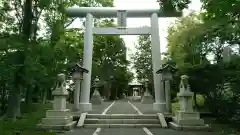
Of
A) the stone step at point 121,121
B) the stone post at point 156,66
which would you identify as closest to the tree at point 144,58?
the stone post at point 156,66

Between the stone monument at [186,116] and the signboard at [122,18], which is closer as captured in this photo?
the stone monument at [186,116]

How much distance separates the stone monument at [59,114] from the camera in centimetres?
1025

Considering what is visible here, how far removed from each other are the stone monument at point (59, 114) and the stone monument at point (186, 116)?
4.28 m

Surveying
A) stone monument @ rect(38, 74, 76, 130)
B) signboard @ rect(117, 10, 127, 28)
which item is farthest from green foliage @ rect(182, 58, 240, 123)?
stone monument @ rect(38, 74, 76, 130)

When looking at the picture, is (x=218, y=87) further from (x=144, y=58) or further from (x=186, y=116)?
(x=144, y=58)

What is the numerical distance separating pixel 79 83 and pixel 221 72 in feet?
24.8

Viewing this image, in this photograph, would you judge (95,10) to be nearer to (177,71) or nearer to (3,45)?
(177,71)

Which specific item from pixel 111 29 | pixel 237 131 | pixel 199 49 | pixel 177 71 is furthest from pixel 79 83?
pixel 237 131

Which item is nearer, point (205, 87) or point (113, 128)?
point (113, 128)

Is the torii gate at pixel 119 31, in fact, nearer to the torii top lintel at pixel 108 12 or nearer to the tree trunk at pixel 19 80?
the torii top lintel at pixel 108 12

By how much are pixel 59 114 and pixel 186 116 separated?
502 cm

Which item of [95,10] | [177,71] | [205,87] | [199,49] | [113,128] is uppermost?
[95,10]

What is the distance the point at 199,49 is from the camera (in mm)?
13531

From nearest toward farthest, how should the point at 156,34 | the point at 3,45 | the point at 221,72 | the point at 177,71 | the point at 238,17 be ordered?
the point at 238,17 → the point at 3,45 → the point at 221,72 → the point at 177,71 → the point at 156,34
